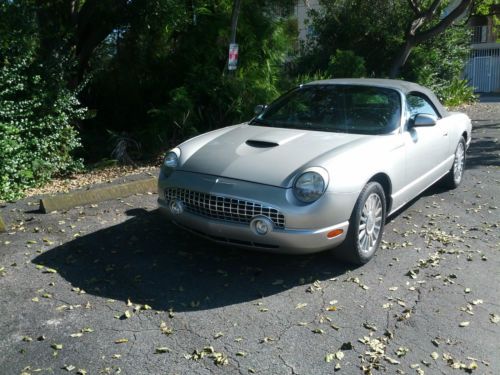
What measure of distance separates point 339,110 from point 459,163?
2679 millimetres

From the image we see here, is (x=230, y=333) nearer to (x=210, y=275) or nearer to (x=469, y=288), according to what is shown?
(x=210, y=275)

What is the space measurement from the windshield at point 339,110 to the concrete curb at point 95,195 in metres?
1.90

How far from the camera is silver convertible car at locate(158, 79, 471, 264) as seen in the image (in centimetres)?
427

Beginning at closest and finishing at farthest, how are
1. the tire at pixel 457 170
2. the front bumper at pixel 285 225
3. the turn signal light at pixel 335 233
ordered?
the front bumper at pixel 285 225 → the turn signal light at pixel 335 233 → the tire at pixel 457 170

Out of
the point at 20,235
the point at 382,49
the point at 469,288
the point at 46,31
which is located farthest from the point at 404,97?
the point at 382,49

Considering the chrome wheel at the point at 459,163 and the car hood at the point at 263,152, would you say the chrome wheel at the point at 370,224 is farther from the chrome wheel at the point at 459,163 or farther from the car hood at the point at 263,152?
the chrome wheel at the point at 459,163

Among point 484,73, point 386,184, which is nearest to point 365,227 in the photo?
point 386,184

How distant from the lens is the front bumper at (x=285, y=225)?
4211 millimetres

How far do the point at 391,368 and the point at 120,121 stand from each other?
925cm

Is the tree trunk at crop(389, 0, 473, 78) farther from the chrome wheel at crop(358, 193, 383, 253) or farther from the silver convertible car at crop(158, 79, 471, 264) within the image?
the chrome wheel at crop(358, 193, 383, 253)

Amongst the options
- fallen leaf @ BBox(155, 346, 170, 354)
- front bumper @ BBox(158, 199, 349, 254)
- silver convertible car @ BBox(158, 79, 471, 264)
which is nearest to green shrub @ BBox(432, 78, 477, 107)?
silver convertible car @ BBox(158, 79, 471, 264)

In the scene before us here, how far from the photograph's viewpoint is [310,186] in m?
4.26

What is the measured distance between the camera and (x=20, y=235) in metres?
5.47

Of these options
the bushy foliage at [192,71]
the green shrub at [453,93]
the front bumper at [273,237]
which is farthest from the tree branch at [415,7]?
the front bumper at [273,237]
